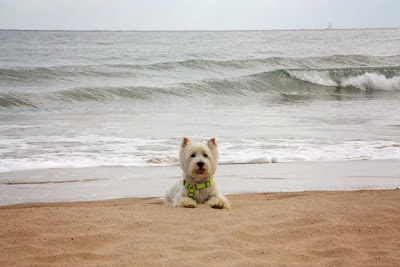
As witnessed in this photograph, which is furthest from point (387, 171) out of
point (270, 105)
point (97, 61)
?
point (97, 61)

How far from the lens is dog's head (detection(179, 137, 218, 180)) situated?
558 centimetres

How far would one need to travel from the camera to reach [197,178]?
5797 mm

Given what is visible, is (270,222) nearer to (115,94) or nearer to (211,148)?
(211,148)

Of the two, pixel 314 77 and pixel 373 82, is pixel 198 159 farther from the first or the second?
pixel 373 82

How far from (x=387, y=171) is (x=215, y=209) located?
13.2 feet

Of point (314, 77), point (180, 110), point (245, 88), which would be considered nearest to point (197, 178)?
point (180, 110)

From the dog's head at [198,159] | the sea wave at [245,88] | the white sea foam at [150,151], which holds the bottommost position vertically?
the white sea foam at [150,151]

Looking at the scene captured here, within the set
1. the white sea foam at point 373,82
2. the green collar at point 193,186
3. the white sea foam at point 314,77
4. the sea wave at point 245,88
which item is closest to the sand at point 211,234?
the green collar at point 193,186

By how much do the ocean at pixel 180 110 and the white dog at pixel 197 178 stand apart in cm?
331

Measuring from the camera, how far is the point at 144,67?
1233 inches

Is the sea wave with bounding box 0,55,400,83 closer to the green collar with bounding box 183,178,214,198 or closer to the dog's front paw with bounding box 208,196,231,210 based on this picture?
the green collar with bounding box 183,178,214,198

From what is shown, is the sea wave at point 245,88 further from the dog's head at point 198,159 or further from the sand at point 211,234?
the sand at point 211,234

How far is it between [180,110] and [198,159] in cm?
1249

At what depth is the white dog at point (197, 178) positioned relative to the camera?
5629mm
